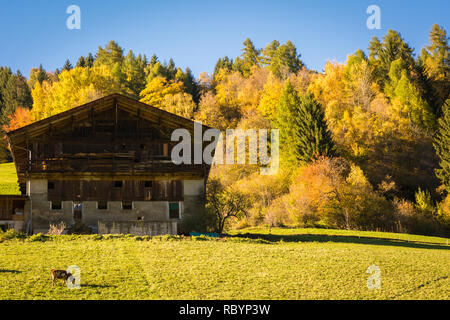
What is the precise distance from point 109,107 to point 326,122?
143 ft

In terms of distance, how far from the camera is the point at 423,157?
7512cm

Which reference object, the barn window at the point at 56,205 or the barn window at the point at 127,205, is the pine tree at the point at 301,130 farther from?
the barn window at the point at 56,205

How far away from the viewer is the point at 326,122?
7406cm

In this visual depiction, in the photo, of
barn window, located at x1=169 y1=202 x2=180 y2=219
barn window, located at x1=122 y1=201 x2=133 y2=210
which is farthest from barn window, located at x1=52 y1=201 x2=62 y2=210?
barn window, located at x1=169 y1=202 x2=180 y2=219

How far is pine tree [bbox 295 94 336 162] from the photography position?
66375 millimetres

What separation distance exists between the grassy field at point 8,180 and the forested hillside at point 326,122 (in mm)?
12409

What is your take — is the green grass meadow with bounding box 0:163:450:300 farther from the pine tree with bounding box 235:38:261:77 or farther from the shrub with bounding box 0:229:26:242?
the pine tree with bounding box 235:38:261:77

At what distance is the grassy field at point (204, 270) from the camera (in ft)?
52.5

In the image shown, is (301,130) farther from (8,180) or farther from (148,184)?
(8,180)

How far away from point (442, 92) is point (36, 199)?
7137 cm

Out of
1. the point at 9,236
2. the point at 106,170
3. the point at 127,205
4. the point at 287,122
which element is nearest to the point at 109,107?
the point at 106,170

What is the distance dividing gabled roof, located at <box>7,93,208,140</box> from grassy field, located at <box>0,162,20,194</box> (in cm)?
2829
